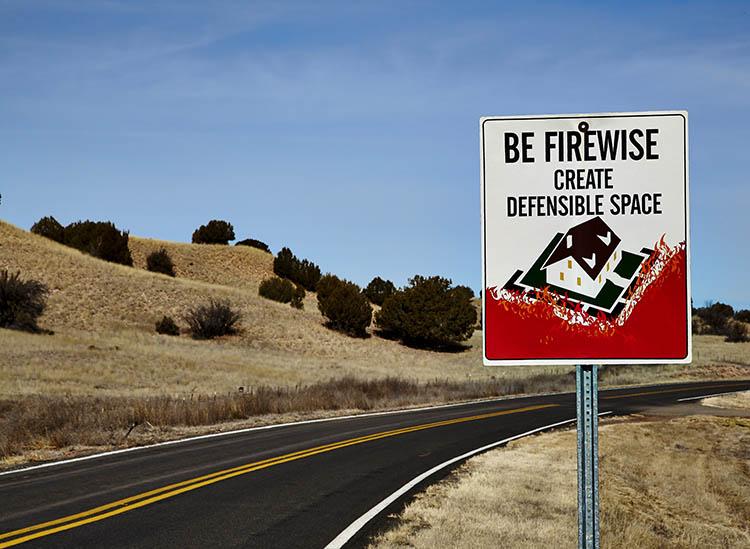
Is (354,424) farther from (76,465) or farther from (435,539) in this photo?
(435,539)

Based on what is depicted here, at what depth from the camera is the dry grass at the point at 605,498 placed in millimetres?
9492

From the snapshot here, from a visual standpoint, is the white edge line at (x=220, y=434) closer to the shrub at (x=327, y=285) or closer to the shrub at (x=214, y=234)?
the shrub at (x=327, y=285)

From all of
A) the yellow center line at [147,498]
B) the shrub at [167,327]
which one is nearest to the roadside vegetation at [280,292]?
the shrub at [167,327]

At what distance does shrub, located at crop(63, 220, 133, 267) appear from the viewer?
8188cm

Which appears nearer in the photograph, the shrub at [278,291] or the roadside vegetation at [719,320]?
the shrub at [278,291]

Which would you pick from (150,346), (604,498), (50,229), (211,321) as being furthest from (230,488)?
(50,229)

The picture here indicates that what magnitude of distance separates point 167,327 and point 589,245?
55.2m

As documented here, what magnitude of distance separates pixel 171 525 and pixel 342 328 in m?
58.4

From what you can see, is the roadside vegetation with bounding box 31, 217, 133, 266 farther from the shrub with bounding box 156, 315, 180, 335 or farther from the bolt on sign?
the bolt on sign

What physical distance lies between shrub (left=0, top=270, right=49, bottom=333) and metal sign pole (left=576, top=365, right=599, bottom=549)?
46.8 m

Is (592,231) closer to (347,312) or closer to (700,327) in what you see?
(347,312)

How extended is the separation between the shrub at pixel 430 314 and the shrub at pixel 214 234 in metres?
50.6

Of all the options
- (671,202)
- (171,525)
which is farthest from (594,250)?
(171,525)

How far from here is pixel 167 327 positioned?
187 ft
